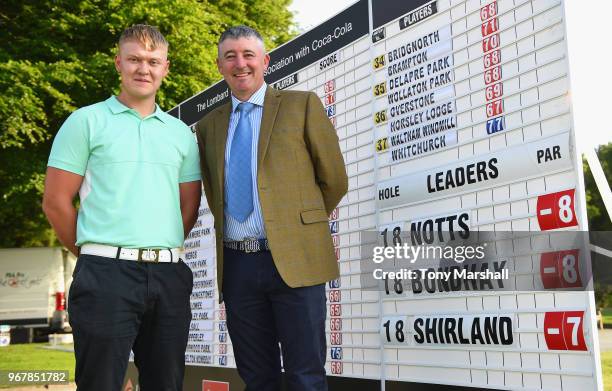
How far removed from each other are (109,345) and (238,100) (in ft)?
4.41

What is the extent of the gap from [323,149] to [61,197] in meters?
1.20

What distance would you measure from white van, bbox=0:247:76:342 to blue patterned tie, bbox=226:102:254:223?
18.4 m

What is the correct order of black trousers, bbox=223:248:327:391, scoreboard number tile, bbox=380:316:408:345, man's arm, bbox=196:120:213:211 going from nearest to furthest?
black trousers, bbox=223:248:327:391 < man's arm, bbox=196:120:213:211 < scoreboard number tile, bbox=380:316:408:345

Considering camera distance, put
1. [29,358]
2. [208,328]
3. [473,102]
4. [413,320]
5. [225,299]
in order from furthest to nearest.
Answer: [29,358] < [208,328] < [413,320] < [473,102] < [225,299]

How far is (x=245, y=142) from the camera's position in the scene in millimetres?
3527

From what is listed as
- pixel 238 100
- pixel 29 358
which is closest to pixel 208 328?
pixel 238 100

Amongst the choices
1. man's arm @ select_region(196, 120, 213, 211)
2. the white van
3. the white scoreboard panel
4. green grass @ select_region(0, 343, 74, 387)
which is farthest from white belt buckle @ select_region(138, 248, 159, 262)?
the white van

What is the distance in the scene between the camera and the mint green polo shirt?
3150 mm

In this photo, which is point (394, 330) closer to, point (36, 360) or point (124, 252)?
point (124, 252)

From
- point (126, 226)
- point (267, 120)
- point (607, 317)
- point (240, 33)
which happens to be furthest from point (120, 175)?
point (607, 317)

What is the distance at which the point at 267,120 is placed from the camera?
3.46 metres

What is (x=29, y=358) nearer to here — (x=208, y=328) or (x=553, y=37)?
(x=208, y=328)

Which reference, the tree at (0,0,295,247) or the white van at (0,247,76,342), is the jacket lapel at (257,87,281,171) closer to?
the tree at (0,0,295,247)

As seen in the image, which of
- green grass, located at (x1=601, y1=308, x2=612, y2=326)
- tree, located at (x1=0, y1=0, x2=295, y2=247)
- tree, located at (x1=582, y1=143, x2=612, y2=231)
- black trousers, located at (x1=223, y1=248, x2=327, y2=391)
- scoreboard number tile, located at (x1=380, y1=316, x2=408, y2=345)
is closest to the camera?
black trousers, located at (x1=223, y1=248, x2=327, y2=391)
